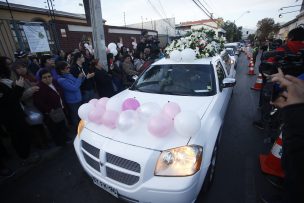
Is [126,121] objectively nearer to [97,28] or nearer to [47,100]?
[47,100]

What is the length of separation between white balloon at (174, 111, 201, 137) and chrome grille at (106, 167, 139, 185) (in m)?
0.67

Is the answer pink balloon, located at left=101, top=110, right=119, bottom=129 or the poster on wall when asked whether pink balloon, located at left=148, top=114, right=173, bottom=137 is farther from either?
the poster on wall

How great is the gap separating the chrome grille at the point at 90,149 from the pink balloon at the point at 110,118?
324 millimetres

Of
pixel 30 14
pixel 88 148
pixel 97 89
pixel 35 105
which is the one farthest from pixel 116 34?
pixel 88 148

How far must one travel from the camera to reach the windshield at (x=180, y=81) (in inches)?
121

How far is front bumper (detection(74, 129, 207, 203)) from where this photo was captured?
1.77 m

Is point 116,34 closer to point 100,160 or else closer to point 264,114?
point 264,114

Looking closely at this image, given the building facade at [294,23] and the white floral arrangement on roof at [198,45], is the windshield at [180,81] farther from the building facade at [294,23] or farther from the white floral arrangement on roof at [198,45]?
the building facade at [294,23]

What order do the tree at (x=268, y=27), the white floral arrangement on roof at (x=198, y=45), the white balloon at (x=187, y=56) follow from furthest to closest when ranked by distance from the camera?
1. the tree at (x=268, y=27)
2. the white floral arrangement on roof at (x=198, y=45)
3. the white balloon at (x=187, y=56)

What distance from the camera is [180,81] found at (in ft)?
10.7

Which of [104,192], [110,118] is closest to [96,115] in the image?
[110,118]

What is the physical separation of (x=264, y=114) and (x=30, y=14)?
2077 cm

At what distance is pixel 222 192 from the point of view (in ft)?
8.27

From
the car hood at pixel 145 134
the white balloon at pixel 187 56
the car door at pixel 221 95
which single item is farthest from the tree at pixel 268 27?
the car hood at pixel 145 134
